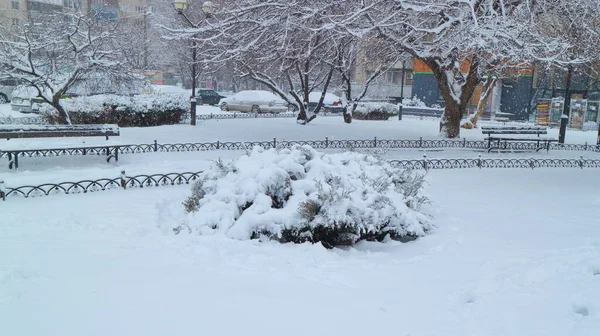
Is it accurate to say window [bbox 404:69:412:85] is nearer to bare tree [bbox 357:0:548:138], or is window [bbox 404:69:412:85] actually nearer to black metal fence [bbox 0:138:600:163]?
black metal fence [bbox 0:138:600:163]

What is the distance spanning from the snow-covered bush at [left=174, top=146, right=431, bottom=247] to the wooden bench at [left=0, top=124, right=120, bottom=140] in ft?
22.2

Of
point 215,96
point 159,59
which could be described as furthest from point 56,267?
point 159,59

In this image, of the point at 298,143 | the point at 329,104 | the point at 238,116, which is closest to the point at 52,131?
the point at 298,143

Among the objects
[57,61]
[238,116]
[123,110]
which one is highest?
[57,61]

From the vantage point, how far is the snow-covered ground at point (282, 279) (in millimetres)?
4281

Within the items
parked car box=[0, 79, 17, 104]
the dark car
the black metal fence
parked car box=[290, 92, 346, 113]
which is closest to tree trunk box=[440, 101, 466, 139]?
the black metal fence

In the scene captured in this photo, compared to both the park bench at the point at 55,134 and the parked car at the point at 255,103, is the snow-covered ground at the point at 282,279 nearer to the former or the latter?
the park bench at the point at 55,134

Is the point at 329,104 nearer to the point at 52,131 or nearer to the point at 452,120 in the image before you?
the point at 452,120

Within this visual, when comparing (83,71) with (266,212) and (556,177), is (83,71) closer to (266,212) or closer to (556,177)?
(266,212)

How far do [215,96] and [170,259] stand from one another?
34.3 m

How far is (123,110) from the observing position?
19234 millimetres

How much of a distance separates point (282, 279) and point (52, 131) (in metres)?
10.2

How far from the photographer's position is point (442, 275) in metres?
5.70

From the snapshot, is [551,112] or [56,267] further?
[551,112]
